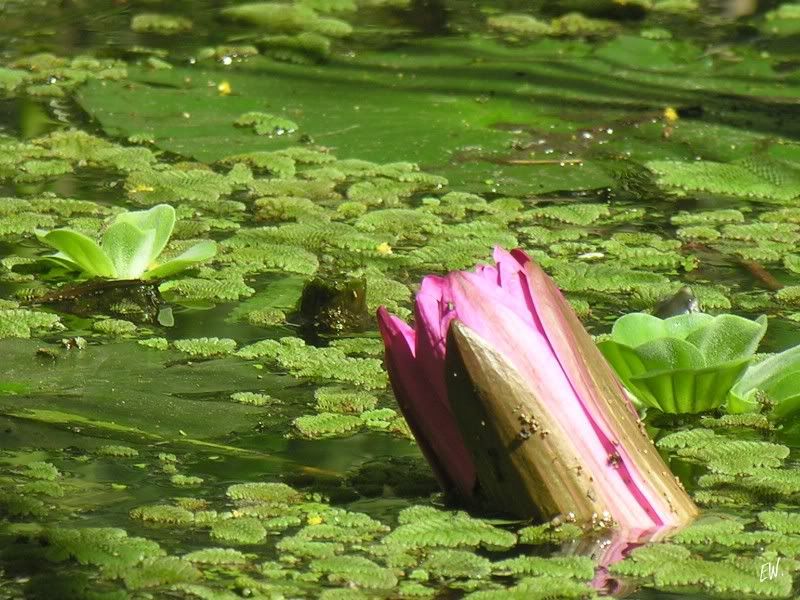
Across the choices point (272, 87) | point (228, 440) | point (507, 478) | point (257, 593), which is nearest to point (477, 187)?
point (272, 87)

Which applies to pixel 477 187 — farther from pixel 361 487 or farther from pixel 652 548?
pixel 652 548

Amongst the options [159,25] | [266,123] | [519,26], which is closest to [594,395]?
[266,123]

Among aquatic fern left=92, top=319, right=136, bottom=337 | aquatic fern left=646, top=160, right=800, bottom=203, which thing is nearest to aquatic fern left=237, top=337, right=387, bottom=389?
aquatic fern left=92, top=319, right=136, bottom=337

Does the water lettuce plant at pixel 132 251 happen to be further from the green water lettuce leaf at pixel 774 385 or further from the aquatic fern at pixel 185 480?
the green water lettuce leaf at pixel 774 385

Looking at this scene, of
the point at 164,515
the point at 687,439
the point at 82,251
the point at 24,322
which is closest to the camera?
the point at 164,515

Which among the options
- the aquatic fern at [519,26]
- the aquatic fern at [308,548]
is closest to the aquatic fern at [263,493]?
the aquatic fern at [308,548]

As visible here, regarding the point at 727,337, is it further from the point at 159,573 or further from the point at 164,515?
the point at 159,573
